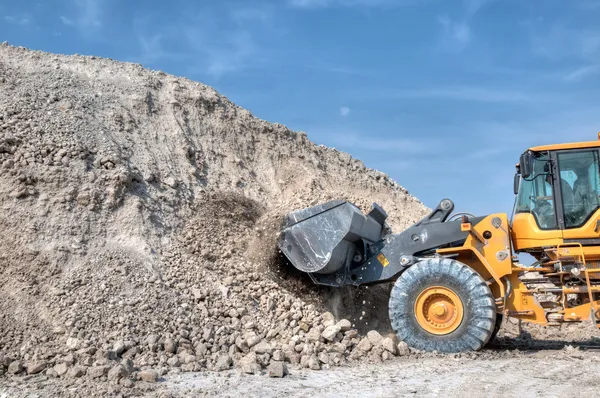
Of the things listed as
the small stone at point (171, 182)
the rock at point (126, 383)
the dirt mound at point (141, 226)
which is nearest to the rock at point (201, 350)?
the dirt mound at point (141, 226)

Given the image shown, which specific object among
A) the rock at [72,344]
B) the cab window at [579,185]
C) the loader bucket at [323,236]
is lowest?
the rock at [72,344]

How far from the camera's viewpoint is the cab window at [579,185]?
28.2ft

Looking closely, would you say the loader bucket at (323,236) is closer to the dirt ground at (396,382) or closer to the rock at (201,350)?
the dirt ground at (396,382)

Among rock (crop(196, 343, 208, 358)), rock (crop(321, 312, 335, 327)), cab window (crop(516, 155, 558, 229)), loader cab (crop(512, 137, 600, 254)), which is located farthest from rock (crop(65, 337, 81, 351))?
cab window (crop(516, 155, 558, 229))

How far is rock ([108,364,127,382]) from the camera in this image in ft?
20.8

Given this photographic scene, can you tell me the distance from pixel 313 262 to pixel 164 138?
15.5 feet

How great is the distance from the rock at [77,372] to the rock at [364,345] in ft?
11.3

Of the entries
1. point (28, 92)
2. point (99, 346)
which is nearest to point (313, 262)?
point (99, 346)

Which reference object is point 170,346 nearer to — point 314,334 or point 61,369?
point 61,369

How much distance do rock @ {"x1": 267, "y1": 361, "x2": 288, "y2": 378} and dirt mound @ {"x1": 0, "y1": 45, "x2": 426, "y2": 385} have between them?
0.22 metres

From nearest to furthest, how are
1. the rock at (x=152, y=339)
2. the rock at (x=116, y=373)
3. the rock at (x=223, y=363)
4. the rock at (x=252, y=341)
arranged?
the rock at (x=116, y=373) < the rock at (x=223, y=363) < the rock at (x=152, y=339) < the rock at (x=252, y=341)

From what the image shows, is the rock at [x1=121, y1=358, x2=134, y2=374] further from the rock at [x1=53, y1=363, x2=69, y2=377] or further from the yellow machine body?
the yellow machine body

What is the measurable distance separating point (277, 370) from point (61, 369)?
230 centimetres

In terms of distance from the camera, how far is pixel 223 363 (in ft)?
24.1
